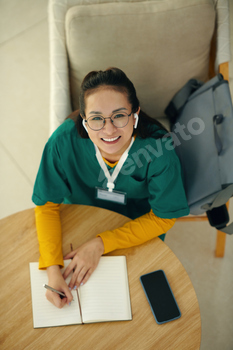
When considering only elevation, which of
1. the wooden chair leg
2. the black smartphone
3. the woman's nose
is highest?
the woman's nose

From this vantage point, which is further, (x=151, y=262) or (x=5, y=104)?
(x=5, y=104)

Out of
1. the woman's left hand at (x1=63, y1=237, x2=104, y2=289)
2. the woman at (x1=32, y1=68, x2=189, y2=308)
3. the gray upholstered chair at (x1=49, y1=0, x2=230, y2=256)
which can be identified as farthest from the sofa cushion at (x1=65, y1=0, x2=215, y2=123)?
the woman's left hand at (x1=63, y1=237, x2=104, y2=289)

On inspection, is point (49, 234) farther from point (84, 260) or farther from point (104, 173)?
point (104, 173)

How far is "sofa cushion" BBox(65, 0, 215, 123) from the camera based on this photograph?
152 centimetres

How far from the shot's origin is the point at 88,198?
1.60 m

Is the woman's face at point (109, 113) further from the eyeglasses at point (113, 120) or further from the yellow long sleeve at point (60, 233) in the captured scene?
the yellow long sleeve at point (60, 233)

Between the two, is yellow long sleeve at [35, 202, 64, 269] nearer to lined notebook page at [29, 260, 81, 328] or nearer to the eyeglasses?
lined notebook page at [29, 260, 81, 328]

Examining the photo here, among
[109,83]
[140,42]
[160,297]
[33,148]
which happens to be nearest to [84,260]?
[160,297]

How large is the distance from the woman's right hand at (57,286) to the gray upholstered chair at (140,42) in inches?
28.4

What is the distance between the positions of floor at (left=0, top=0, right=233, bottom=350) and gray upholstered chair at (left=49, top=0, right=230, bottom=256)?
765mm

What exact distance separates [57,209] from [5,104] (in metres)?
1.38

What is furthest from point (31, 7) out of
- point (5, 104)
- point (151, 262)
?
point (151, 262)

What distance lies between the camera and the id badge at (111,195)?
1515 millimetres

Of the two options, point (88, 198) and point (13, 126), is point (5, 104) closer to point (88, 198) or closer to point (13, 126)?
point (13, 126)
